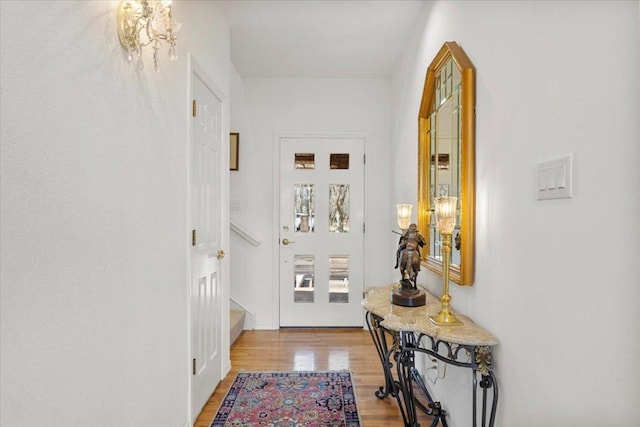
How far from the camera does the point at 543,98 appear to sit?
120 cm

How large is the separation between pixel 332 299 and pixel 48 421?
3168 mm

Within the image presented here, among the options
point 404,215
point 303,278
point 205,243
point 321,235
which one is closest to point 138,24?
point 205,243

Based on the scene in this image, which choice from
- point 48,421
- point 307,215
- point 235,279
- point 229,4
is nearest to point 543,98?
point 48,421

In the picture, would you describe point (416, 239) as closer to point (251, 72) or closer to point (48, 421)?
point (48, 421)

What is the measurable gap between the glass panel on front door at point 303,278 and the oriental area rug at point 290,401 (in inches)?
47.5

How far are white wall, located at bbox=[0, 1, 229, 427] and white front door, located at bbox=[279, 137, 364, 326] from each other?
86.6 inches

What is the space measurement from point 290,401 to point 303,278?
1.67 m

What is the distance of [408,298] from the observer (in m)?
2.05

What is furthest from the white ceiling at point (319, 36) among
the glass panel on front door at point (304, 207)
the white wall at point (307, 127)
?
the glass panel on front door at point (304, 207)

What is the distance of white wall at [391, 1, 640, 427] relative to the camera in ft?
2.89

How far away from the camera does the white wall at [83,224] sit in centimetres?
94

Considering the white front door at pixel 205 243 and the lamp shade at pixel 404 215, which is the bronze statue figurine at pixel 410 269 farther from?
the white front door at pixel 205 243

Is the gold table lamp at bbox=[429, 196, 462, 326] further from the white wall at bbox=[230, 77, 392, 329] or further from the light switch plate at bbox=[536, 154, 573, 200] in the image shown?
the white wall at bbox=[230, 77, 392, 329]

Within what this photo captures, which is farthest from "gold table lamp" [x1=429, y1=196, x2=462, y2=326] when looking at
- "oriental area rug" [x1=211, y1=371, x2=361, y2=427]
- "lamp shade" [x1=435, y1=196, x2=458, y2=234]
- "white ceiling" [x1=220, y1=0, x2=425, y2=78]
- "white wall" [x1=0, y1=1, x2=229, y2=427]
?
"white ceiling" [x1=220, y1=0, x2=425, y2=78]
